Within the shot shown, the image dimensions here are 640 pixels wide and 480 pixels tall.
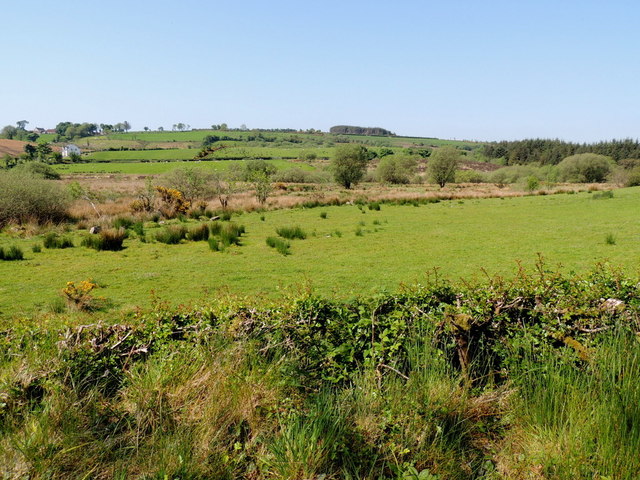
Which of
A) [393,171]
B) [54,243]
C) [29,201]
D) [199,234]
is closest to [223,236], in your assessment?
[199,234]

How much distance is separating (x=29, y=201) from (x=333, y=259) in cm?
1798

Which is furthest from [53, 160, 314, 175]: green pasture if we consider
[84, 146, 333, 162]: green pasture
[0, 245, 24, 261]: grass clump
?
[0, 245, 24, 261]: grass clump

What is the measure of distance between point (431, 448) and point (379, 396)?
1.67ft

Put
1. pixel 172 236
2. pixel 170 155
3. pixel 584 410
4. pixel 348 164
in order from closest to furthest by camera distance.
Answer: pixel 584 410, pixel 172 236, pixel 348 164, pixel 170 155

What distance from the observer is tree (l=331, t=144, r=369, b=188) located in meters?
56.9

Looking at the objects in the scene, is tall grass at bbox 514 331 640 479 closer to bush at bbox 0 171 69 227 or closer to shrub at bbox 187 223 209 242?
shrub at bbox 187 223 209 242

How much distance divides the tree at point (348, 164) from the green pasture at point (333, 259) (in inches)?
1511

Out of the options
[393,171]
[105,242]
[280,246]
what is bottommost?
[105,242]

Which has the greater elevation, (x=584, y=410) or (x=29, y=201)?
(x=584, y=410)

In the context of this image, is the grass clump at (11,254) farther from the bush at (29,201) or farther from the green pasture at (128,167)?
the green pasture at (128,167)

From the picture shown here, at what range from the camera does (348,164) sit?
187ft

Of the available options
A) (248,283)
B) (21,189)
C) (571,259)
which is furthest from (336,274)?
(21,189)

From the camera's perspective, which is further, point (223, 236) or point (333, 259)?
point (223, 236)

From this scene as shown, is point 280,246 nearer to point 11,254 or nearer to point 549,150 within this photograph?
point 11,254
